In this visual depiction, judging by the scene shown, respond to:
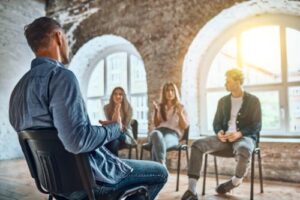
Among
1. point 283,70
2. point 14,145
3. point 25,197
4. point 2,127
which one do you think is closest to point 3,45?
point 2,127

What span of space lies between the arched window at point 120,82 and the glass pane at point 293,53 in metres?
2.40

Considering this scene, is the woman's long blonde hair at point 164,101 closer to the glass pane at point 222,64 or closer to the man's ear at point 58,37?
the glass pane at point 222,64

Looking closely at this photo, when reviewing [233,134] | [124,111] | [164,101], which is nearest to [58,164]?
[233,134]

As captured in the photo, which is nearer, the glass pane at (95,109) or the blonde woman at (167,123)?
the blonde woman at (167,123)

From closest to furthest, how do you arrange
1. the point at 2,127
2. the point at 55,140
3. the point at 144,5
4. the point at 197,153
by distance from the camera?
1. the point at 55,140
2. the point at 197,153
3. the point at 144,5
4. the point at 2,127

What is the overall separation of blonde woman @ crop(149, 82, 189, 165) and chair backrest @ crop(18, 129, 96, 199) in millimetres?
1921

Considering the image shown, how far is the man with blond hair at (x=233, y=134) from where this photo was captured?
2658 mm

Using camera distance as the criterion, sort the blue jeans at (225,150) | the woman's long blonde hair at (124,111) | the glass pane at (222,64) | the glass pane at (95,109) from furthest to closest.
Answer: the glass pane at (95,109) → the glass pane at (222,64) → the woman's long blonde hair at (124,111) → the blue jeans at (225,150)

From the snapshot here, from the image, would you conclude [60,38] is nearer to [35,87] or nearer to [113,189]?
[35,87]

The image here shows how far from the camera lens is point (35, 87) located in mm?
1219

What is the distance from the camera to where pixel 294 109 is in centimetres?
387

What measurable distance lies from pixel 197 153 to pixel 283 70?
1.92 m

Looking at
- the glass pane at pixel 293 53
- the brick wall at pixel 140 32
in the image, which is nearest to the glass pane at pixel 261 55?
the glass pane at pixel 293 53

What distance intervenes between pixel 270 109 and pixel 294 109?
0.96 feet
